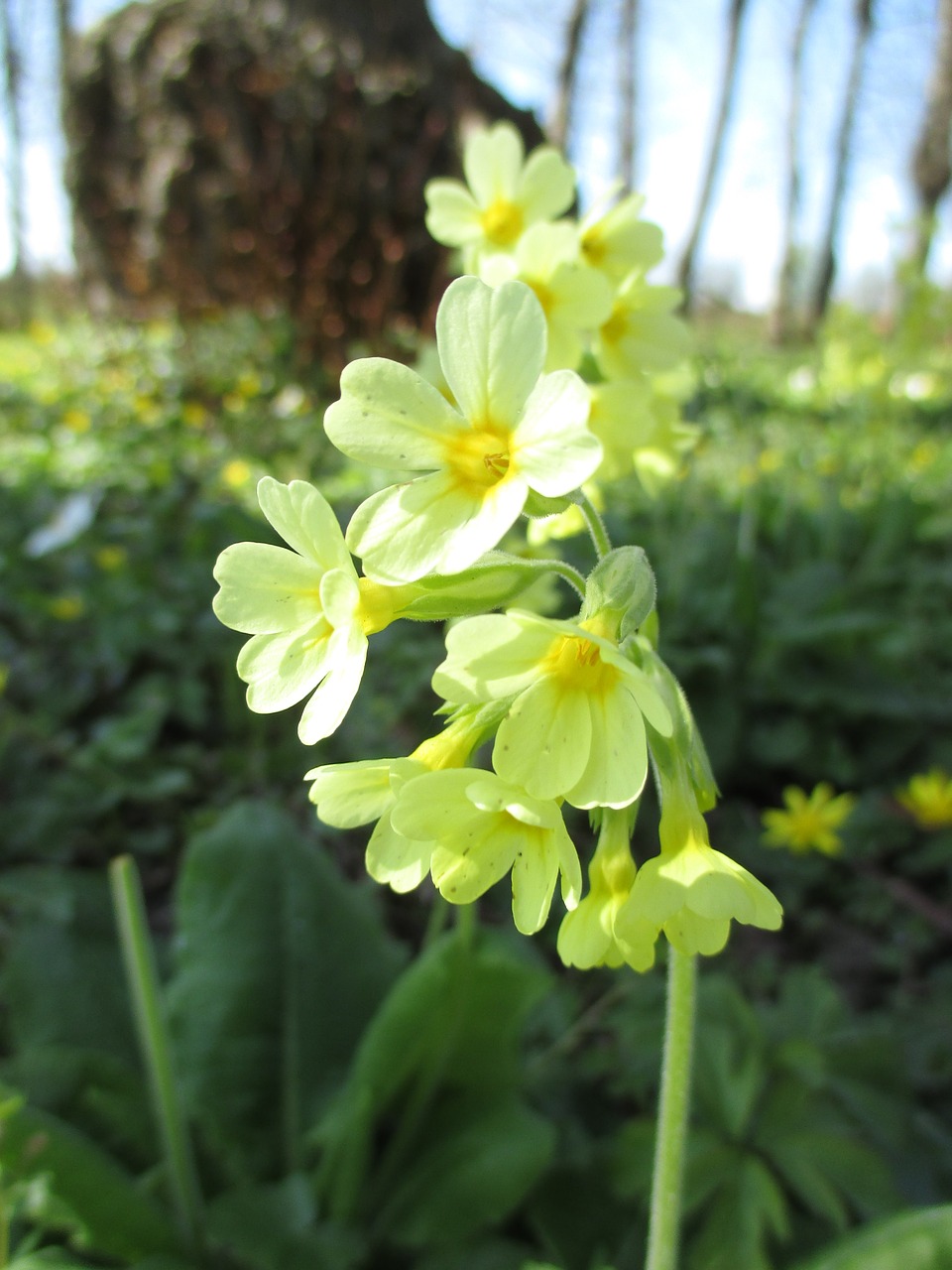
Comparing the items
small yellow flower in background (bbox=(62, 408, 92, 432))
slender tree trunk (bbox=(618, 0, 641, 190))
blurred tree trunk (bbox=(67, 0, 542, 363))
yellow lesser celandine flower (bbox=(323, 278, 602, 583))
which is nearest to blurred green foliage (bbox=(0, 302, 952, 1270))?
small yellow flower in background (bbox=(62, 408, 92, 432))

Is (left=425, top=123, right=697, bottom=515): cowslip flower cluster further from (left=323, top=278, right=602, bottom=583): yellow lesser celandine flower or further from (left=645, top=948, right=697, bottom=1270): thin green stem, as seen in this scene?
(left=645, top=948, right=697, bottom=1270): thin green stem

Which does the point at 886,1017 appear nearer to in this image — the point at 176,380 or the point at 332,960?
the point at 332,960

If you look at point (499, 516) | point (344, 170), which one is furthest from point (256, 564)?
point (344, 170)

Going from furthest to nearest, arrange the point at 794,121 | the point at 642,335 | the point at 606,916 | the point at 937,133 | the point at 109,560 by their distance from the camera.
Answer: the point at 794,121, the point at 937,133, the point at 109,560, the point at 642,335, the point at 606,916

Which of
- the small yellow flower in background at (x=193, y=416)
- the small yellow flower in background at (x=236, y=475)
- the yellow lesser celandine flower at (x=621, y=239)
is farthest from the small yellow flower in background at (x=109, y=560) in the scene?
the yellow lesser celandine flower at (x=621, y=239)

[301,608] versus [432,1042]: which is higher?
[301,608]

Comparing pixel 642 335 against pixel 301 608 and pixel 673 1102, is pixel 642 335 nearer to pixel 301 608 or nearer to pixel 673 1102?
pixel 301 608

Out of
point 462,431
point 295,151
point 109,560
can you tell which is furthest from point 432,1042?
point 295,151
